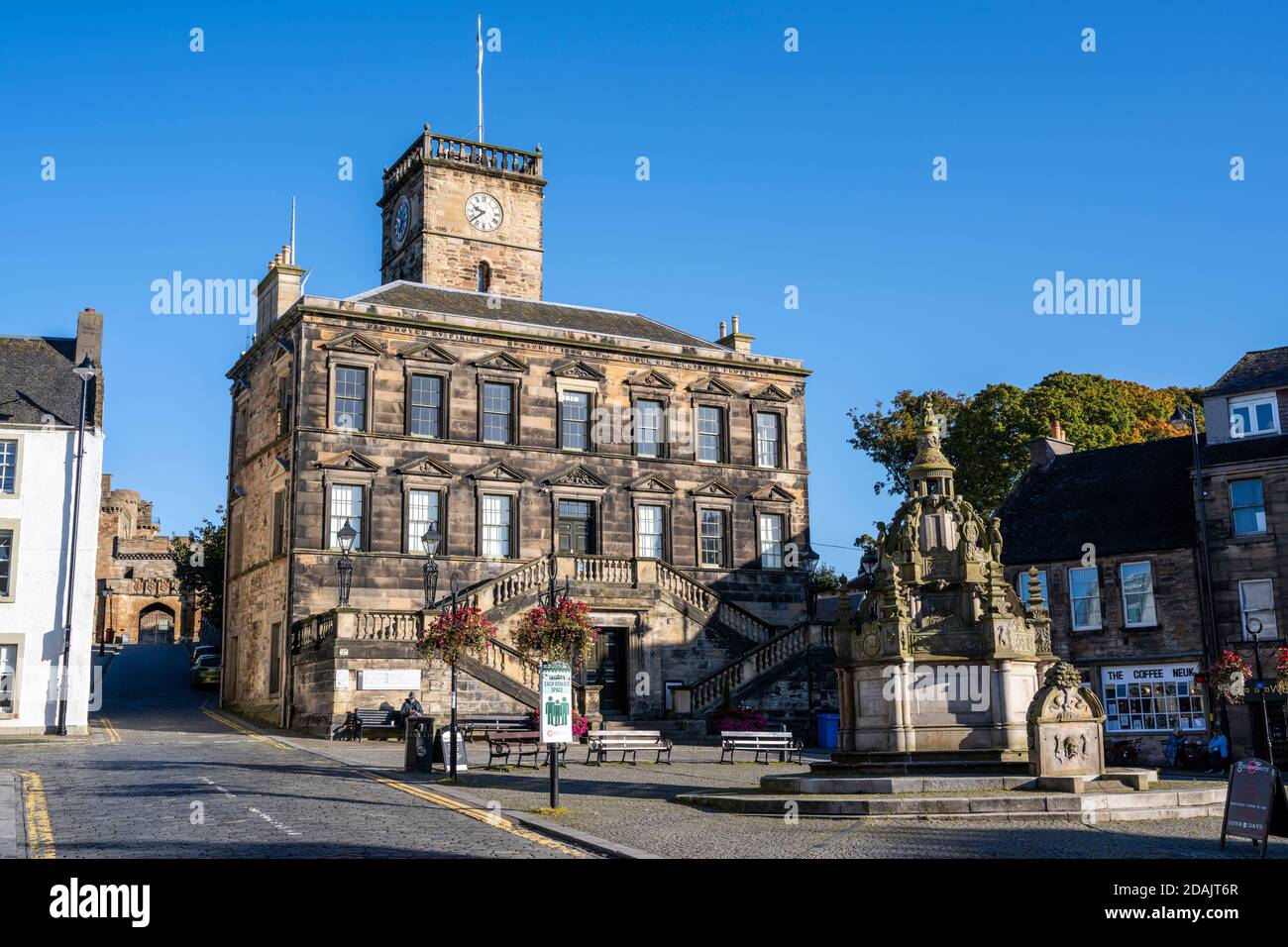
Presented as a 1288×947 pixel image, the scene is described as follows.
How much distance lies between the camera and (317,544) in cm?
3734

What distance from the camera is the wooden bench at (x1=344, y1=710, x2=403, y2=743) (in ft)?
101

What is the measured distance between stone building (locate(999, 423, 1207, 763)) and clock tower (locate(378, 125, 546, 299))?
22328 mm

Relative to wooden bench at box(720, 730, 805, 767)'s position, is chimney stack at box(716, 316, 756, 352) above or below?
above

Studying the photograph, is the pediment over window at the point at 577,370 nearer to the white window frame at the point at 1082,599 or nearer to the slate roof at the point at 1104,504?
the slate roof at the point at 1104,504

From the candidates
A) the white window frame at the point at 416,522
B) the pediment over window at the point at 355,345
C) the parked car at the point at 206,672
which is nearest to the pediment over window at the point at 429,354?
the pediment over window at the point at 355,345

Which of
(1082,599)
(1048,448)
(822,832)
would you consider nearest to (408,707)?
(822,832)

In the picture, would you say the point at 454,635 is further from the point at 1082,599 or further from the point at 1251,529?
the point at 1251,529

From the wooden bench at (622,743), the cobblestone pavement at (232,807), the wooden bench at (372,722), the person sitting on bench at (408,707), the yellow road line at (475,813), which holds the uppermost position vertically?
the person sitting on bench at (408,707)

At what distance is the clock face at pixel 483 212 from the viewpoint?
51.7 m

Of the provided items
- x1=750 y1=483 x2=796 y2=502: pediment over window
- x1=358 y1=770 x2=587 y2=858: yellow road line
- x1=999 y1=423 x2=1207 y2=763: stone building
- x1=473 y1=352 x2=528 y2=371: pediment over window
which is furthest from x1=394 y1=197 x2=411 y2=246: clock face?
x1=358 y1=770 x2=587 y2=858: yellow road line

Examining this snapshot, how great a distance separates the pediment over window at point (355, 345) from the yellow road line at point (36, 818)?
19190mm

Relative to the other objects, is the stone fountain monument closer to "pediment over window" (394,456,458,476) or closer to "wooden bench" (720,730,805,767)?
"wooden bench" (720,730,805,767)

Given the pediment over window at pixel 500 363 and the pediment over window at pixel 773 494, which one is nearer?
the pediment over window at pixel 500 363
